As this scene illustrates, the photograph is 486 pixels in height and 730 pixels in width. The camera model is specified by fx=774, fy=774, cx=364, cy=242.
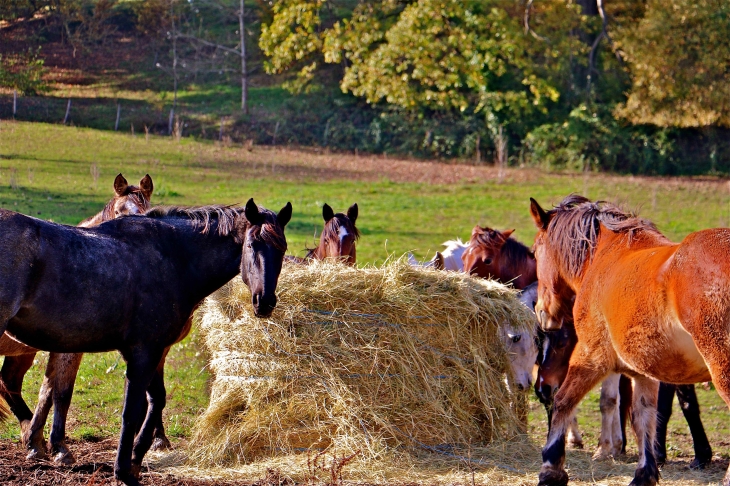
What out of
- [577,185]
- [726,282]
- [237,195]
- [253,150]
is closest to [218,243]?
[726,282]

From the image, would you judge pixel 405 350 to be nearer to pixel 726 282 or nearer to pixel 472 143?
pixel 726 282

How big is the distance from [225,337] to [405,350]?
1.48 meters

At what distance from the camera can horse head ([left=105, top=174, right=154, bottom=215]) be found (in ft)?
22.0

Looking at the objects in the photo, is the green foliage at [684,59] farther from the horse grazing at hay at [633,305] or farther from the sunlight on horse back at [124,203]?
the sunlight on horse back at [124,203]

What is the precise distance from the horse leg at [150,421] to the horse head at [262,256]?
1.05 metres

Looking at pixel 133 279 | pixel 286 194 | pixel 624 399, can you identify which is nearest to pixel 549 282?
pixel 624 399

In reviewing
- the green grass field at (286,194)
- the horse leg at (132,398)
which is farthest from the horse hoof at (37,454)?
the horse leg at (132,398)

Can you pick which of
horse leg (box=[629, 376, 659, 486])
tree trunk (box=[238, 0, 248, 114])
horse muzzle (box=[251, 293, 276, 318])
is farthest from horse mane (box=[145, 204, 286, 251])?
tree trunk (box=[238, 0, 248, 114])

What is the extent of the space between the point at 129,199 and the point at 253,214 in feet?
7.04

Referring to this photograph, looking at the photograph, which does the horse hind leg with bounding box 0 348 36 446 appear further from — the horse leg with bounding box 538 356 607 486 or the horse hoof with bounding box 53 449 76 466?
the horse leg with bounding box 538 356 607 486

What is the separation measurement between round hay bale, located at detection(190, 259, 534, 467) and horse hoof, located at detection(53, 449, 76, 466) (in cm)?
88

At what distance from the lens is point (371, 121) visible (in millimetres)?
27281

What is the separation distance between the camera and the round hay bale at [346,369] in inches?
237

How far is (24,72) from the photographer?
10.0 metres
